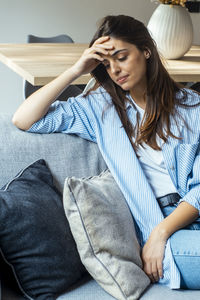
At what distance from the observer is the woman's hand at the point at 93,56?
1.84 m

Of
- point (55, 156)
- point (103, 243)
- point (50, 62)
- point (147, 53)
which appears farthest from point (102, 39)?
point (50, 62)

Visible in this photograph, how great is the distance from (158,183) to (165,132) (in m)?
0.18

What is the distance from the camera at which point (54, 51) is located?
3223 mm

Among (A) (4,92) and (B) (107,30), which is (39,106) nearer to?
(B) (107,30)

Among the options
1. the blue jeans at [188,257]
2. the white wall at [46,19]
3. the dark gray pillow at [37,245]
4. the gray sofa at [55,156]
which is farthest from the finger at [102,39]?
the white wall at [46,19]

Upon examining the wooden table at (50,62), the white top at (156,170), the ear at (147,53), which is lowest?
the white top at (156,170)

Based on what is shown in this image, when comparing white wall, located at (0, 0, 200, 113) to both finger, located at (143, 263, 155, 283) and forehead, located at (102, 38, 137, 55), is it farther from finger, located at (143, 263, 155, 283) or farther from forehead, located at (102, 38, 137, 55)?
finger, located at (143, 263, 155, 283)

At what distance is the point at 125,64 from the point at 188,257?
668mm

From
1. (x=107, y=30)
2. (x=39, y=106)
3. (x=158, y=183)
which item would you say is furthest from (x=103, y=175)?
(x=107, y=30)

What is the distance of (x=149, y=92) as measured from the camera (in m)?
1.90

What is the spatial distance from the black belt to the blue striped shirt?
0.02 meters

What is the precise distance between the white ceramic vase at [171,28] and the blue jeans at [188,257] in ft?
4.92

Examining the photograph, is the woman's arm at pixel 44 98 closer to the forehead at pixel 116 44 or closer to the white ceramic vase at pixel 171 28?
the forehead at pixel 116 44

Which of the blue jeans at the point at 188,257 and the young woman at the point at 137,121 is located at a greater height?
the young woman at the point at 137,121
